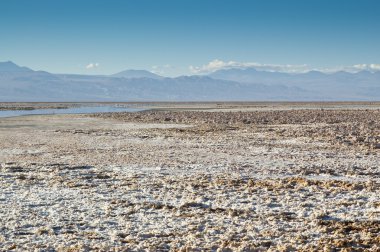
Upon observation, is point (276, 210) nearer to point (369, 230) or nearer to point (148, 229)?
point (369, 230)

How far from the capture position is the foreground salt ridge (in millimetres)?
7125

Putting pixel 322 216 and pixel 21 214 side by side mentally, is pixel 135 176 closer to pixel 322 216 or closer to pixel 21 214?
pixel 21 214

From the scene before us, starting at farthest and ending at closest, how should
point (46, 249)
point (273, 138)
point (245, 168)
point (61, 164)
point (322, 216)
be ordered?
point (273, 138) → point (61, 164) → point (245, 168) → point (322, 216) → point (46, 249)

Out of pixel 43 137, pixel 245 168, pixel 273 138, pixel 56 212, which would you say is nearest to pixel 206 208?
pixel 56 212

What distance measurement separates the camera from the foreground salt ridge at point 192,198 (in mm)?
7125

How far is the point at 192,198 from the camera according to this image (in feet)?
31.0

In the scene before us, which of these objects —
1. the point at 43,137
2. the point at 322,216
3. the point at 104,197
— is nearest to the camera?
the point at 322,216

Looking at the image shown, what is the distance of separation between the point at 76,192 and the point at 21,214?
6.10 ft

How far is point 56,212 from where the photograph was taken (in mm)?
8562

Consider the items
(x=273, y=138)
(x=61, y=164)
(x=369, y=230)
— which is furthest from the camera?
(x=273, y=138)

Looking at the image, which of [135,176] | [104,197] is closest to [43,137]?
[135,176]

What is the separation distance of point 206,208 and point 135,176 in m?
3.58

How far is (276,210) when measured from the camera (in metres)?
8.59

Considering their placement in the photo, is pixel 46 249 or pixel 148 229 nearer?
pixel 46 249
